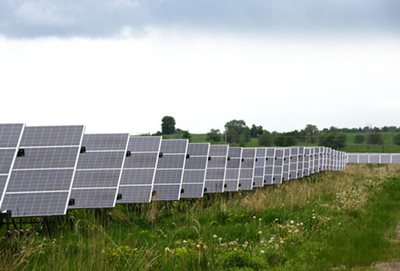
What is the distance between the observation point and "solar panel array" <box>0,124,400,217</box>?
13.5 meters

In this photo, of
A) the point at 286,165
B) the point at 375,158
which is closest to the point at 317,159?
the point at 286,165

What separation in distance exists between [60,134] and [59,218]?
2.40 metres

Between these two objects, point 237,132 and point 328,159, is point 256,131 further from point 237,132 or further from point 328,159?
point 328,159

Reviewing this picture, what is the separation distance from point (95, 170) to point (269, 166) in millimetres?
20103

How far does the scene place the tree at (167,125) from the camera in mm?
73175

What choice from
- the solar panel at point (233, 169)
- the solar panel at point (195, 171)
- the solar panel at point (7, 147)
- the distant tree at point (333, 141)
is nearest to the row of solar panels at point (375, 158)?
the distant tree at point (333, 141)

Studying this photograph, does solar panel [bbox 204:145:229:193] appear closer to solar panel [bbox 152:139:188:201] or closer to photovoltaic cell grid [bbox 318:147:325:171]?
solar panel [bbox 152:139:188:201]

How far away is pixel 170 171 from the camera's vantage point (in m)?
21.3

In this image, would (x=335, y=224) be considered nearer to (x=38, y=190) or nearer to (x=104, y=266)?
(x=38, y=190)

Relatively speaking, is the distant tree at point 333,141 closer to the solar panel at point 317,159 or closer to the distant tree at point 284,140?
the distant tree at point 284,140

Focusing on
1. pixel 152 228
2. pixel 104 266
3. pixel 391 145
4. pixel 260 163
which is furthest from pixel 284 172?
pixel 391 145

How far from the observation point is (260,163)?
34.4m

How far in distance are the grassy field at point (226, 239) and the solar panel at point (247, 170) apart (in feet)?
21.0

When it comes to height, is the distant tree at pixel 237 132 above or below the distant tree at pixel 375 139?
below
